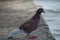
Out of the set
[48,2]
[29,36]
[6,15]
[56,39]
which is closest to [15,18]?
[6,15]

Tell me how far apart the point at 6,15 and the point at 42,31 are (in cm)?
58

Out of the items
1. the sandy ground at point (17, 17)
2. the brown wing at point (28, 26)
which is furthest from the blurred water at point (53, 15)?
the brown wing at point (28, 26)

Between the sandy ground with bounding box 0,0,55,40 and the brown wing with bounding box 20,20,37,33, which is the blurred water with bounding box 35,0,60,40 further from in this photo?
the brown wing with bounding box 20,20,37,33

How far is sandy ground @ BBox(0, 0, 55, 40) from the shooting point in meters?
1.38

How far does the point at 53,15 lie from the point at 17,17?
1.45ft

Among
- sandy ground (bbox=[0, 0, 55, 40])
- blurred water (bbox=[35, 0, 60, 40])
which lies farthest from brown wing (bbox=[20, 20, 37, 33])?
blurred water (bbox=[35, 0, 60, 40])

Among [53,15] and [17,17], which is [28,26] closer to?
[17,17]

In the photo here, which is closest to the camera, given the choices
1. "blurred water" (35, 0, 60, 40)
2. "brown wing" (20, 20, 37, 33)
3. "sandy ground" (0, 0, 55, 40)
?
"brown wing" (20, 20, 37, 33)

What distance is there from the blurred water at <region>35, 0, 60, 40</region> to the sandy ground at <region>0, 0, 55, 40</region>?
73mm

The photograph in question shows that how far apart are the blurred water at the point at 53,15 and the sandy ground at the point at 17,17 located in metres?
0.07

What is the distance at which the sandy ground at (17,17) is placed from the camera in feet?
4.52

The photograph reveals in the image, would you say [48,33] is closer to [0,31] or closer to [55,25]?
[55,25]

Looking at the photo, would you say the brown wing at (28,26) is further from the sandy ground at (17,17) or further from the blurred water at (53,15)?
the blurred water at (53,15)

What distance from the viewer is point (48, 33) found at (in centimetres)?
141
